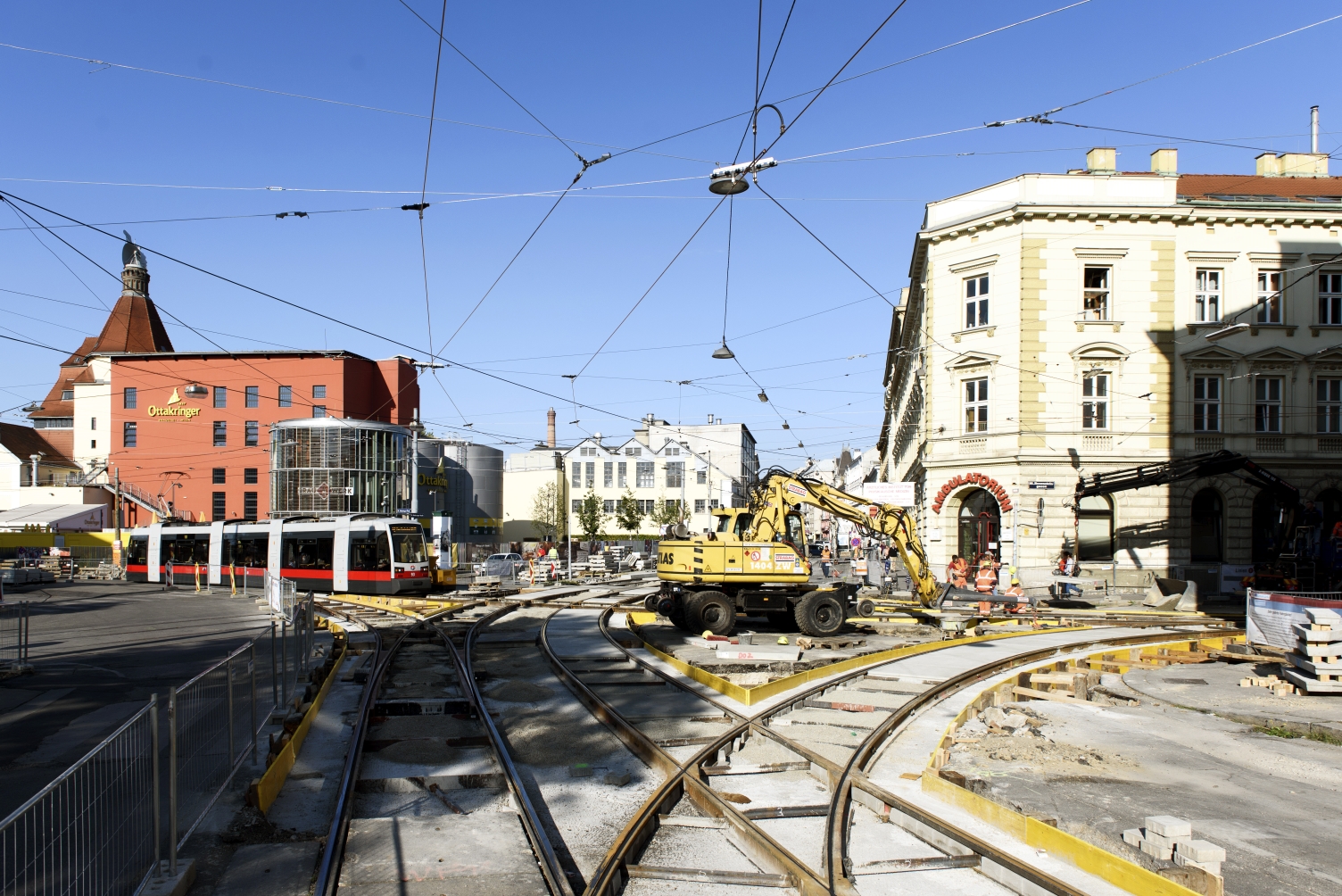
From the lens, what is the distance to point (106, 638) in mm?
21703

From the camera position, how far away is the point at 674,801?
837cm

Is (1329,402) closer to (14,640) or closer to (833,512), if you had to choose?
(833,512)

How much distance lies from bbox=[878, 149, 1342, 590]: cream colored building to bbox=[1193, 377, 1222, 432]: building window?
66 mm

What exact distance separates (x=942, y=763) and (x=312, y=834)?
19.3 feet

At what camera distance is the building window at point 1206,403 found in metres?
35.5

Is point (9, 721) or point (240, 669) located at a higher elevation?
point (240, 669)

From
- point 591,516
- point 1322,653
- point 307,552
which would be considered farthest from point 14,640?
point 591,516

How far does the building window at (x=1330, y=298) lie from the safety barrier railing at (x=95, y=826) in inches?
1605

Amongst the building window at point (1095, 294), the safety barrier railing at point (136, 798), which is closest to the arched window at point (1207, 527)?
the building window at point (1095, 294)

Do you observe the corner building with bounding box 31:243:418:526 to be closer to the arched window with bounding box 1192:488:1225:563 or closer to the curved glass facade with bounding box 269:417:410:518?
the curved glass facade with bounding box 269:417:410:518

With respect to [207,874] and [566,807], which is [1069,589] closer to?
[566,807]

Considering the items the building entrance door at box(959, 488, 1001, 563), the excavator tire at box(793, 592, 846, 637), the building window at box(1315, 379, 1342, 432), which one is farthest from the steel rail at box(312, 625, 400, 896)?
the building window at box(1315, 379, 1342, 432)

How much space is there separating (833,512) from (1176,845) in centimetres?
1701

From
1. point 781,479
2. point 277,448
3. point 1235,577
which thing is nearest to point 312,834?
point 781,479
